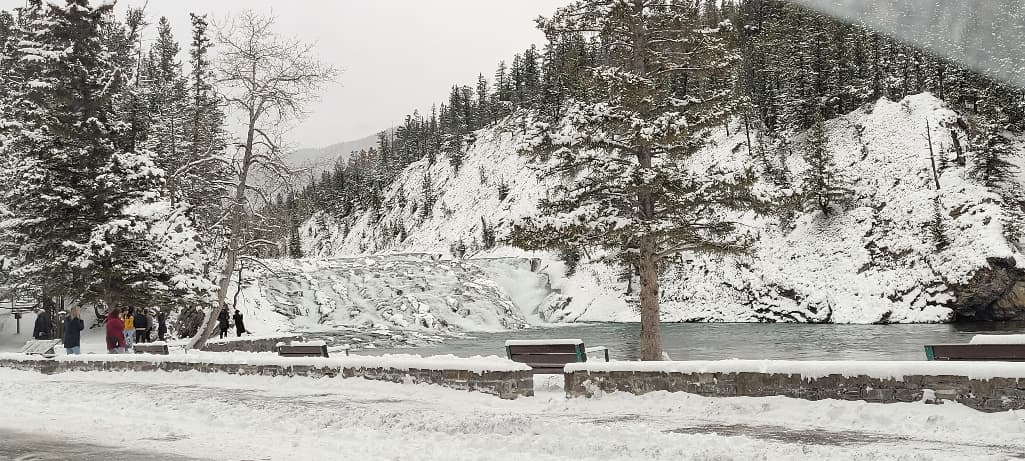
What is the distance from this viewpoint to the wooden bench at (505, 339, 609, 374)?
505 inches

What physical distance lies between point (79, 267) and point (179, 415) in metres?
16.0

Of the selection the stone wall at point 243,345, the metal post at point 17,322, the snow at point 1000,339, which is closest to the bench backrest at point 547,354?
the snow at point 1000,339

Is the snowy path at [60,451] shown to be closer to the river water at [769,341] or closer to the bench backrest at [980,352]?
the bench backrest at [980,352]

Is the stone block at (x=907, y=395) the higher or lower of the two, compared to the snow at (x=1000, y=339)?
lower

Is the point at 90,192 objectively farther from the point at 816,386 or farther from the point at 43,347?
the point at 816,386

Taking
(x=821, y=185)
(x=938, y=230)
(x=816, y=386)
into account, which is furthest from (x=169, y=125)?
(x=938, y=230)

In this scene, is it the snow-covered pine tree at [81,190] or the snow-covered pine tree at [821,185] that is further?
the snow-covered pine tree at [821,185]

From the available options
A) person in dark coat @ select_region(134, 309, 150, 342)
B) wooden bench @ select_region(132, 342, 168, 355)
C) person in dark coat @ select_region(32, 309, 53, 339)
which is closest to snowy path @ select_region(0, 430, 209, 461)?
wooden bench @ select_region(132, 342, 168, 355)

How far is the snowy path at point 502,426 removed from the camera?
23.4ft

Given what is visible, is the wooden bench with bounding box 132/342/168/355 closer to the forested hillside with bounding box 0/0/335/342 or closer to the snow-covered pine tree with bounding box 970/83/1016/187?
the forested hillside with bounding box 0/0/335/342

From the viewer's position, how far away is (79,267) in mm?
23703

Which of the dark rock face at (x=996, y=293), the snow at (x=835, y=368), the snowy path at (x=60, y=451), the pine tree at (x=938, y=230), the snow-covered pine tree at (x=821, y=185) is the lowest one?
the dark rock face at (x=996, y=293)

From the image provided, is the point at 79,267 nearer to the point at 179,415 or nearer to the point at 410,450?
the point at 179,415

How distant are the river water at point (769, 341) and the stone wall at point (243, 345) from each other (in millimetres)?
4940
